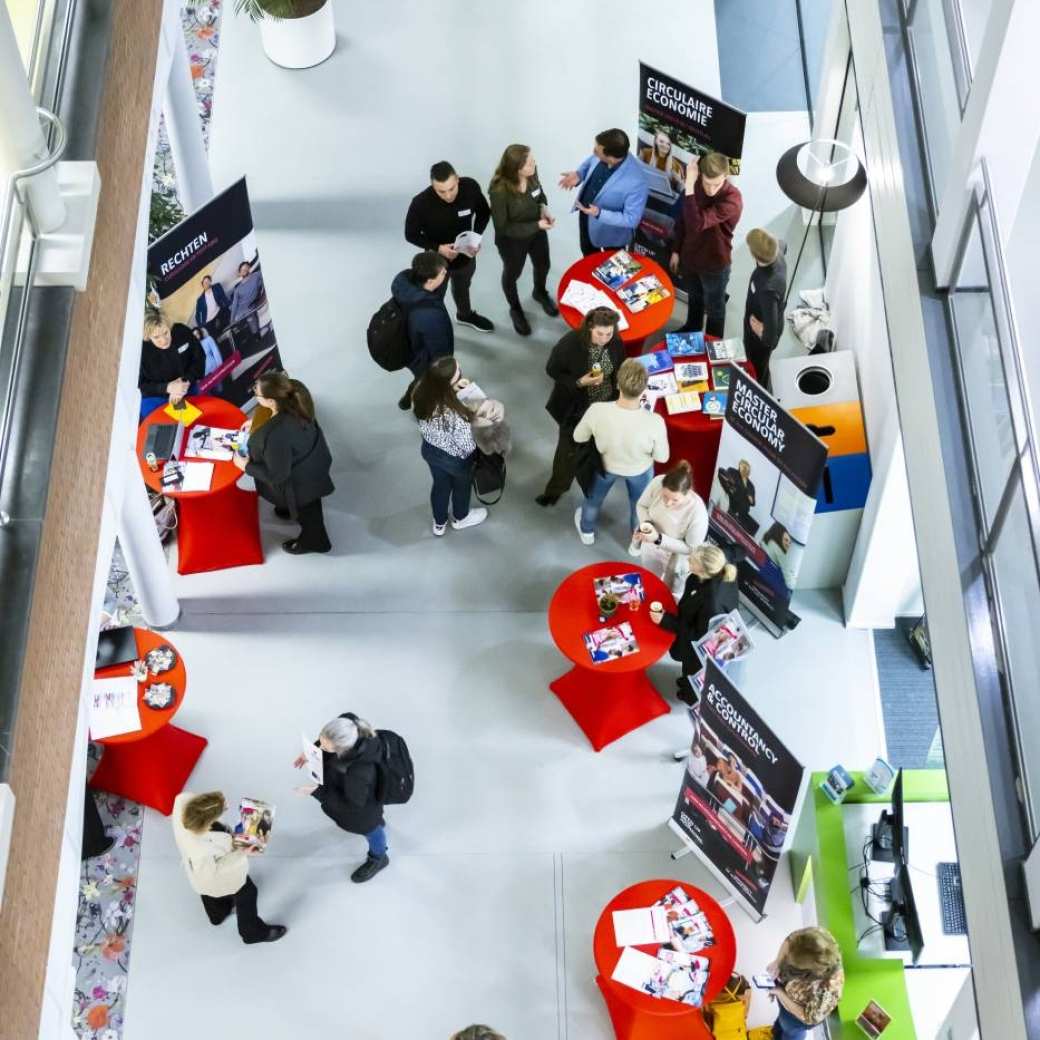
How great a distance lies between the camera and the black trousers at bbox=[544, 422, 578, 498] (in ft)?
31.3

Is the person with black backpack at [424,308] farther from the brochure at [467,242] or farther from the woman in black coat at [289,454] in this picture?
the woman in black coat at [289,454]

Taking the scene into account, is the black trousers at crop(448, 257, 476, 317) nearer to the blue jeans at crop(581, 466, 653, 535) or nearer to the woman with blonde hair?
the woman with blonde hair

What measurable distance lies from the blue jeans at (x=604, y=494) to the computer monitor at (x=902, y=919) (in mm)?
2899

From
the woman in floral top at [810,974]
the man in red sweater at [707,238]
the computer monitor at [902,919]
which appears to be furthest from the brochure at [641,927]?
the man in red sweater at [707,238]

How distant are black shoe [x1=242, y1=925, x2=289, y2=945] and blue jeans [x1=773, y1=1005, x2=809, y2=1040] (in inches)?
109

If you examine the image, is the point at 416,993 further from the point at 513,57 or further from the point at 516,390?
the point at 513,57

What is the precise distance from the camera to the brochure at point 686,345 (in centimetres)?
985

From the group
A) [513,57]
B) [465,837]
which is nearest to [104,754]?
[465,837]

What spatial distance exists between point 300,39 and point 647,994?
28.7 ft

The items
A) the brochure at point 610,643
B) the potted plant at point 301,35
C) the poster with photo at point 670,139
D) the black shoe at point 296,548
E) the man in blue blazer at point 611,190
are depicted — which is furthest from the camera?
the potted plant at point 301,35

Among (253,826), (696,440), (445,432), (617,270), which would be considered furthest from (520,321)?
(253,826)

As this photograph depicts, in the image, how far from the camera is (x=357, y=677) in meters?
9.23

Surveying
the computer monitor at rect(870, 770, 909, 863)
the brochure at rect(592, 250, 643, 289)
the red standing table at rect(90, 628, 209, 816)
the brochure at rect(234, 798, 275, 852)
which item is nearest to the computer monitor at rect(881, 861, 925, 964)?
the computer monitor at rect(870, 770, 909, 863)

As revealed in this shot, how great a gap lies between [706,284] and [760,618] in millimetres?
2516
